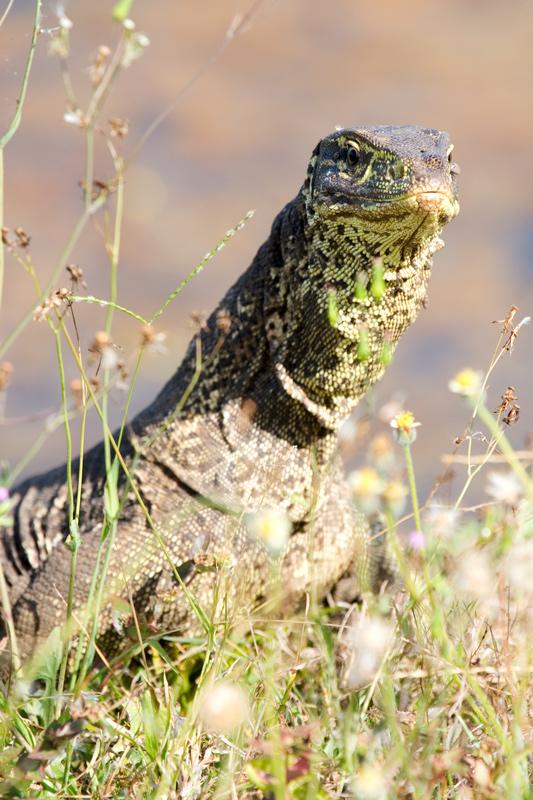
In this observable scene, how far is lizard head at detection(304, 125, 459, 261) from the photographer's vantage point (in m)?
4.24

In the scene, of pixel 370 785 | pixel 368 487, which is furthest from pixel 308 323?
pixel 370 785

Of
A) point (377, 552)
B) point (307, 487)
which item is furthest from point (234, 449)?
point (377, 552)

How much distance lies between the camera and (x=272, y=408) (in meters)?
5.12

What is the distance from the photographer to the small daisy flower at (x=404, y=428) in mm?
2902

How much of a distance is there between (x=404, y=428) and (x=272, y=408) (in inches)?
86.7

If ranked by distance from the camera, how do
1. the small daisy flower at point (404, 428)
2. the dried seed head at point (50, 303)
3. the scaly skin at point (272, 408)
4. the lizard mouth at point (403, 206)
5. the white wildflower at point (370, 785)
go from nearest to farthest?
the white wildflower at point (370, 785) → the small daisy flower at point (404, 428) → the dried seed head at point (50, 303) → the lizard mouth at point (403, 206) → the scaly skin at point (272, 408)

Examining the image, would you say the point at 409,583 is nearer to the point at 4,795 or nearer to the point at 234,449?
the point at 4,795

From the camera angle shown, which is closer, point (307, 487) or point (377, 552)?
point (307, 487)

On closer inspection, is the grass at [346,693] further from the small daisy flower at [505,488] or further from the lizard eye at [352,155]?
the lizard eye at [352,155]

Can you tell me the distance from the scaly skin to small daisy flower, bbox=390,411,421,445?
1601 millimetres

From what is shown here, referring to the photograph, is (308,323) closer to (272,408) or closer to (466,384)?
(272,408)

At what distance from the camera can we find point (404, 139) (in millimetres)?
4441

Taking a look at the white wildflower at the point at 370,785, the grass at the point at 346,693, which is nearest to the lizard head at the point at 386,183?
the grass at the point at 346,693

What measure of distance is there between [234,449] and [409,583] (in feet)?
8.93
